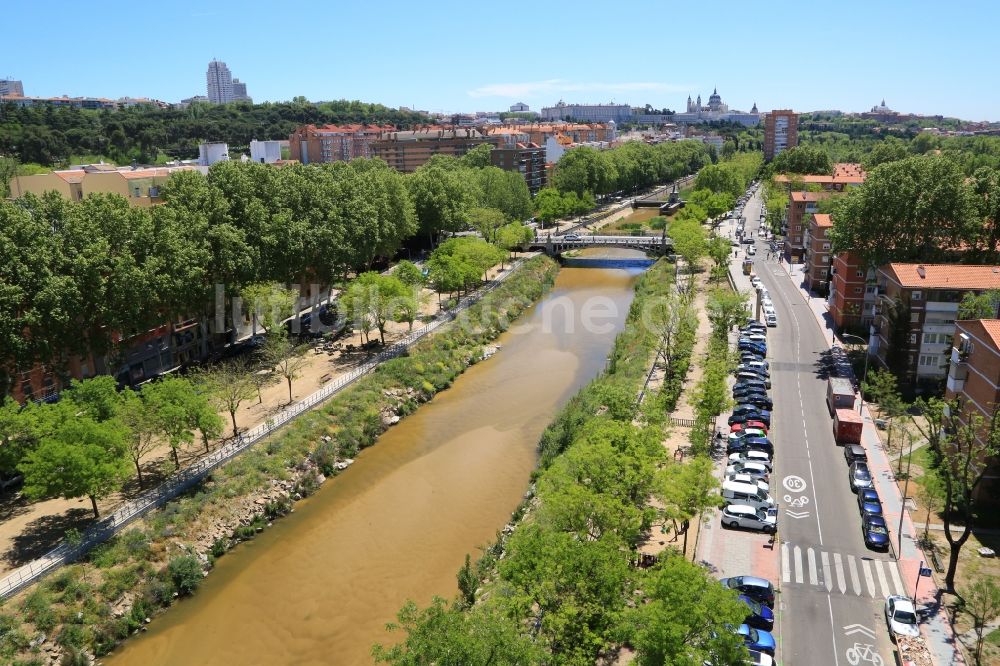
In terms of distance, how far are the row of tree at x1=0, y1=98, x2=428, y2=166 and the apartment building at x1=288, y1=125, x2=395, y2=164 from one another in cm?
1150

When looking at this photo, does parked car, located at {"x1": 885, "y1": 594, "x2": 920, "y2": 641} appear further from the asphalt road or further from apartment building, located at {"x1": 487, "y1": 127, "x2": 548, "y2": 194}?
apartment building, located at {"x1": 487, "y1": 127, "x2": 548, "y2": 194}

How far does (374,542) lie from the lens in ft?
85.1

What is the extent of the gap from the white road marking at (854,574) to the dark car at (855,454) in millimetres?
6600

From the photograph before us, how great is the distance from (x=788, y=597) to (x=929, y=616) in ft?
11.7

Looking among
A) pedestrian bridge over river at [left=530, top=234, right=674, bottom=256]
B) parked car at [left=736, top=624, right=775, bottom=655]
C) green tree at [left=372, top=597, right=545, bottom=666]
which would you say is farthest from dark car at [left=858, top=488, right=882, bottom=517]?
pedestrian bridge over river at [left=530, top=234, right=674, bottom=256]

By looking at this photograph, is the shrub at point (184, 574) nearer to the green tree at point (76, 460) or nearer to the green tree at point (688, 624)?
the green tree at point (76, 460)

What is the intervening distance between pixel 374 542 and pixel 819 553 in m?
15.6

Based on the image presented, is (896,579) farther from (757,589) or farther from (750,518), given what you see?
(757,589)

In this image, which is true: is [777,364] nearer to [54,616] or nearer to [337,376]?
[337,376]

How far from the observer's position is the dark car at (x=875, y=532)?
2130cm

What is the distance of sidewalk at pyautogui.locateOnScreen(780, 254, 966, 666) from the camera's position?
17422 mm

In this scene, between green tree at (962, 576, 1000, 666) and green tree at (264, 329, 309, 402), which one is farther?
green tree at (264, 329, 309, 402)

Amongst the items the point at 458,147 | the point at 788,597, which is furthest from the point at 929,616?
the point at 458,147

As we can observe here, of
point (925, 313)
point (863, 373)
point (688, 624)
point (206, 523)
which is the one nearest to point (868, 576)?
point (688, 624)
